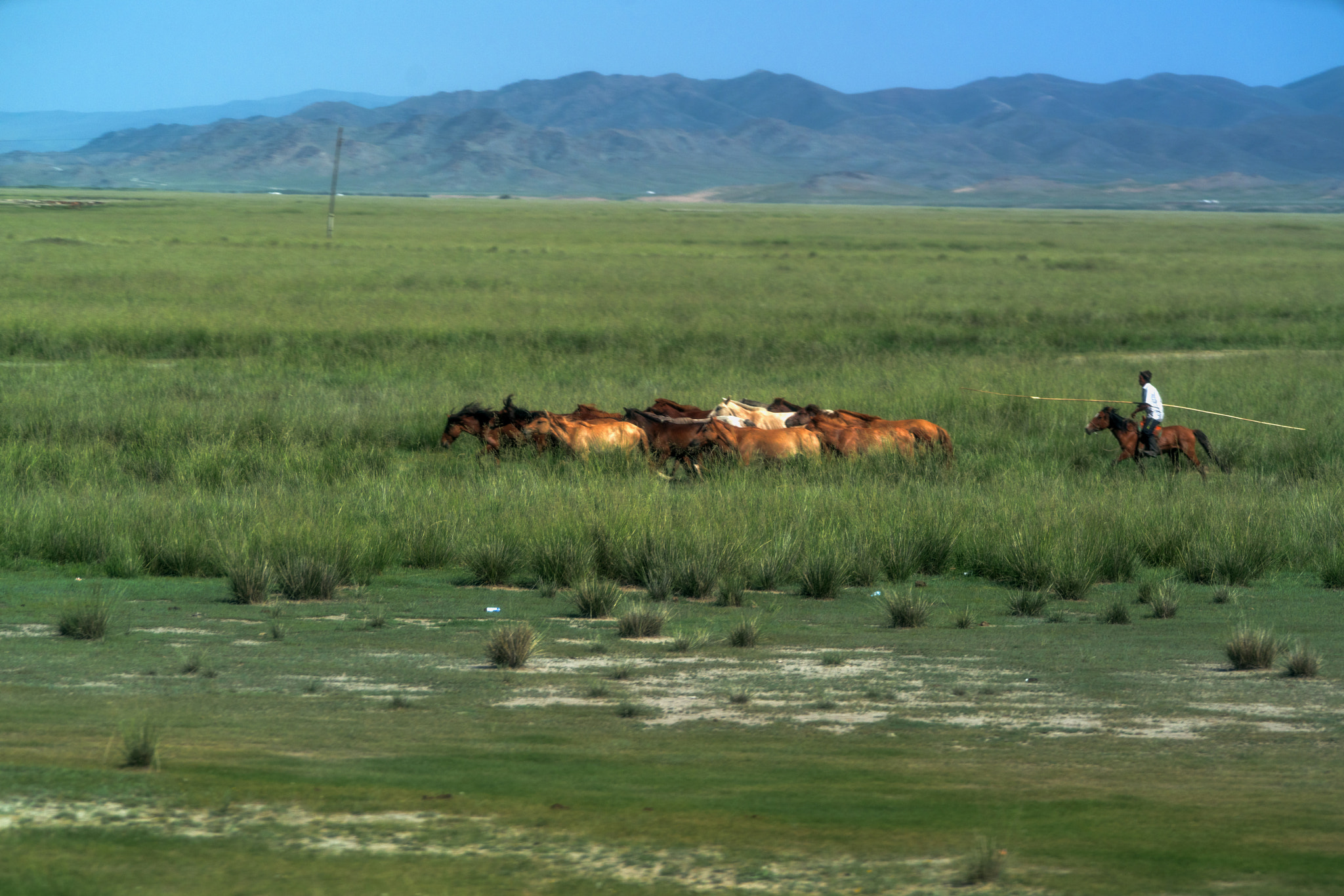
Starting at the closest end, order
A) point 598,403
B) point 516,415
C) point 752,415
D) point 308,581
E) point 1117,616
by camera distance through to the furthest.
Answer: point 1117,616
point 308,581
point 516,415
point 752,415
point 598,403

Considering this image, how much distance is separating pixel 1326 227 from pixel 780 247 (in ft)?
231

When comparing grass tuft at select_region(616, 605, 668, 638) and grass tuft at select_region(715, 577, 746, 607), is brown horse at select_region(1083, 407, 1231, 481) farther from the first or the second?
grass tuft at select_region(616, 605, 668, 638)

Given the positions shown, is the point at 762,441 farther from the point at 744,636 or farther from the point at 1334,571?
the point at 744,636

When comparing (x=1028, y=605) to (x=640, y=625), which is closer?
(x=640, y=625)

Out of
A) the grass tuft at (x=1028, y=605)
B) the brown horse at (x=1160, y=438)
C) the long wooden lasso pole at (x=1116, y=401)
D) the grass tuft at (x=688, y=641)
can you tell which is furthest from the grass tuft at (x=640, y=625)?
the long wooden lasso pole at (x=1116, y=401)

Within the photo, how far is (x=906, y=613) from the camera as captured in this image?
379 inches

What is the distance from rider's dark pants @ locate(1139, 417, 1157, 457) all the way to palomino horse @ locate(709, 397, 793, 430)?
4.34 m

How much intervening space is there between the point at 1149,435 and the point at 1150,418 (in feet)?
0.82

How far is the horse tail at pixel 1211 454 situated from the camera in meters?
16.1

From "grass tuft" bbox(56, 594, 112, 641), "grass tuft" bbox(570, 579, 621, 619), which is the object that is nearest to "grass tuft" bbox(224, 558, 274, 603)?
"grass tuft" bbox(56, 594, 112, 641)

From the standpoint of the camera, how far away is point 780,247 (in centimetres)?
7819

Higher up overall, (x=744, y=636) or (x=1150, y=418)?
(x=1150, y=418)

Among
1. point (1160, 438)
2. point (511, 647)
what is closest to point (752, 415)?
point (1160, 438)

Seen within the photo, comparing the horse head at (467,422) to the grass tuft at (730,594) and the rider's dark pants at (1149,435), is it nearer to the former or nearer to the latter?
the grass tuft at (730,594)
